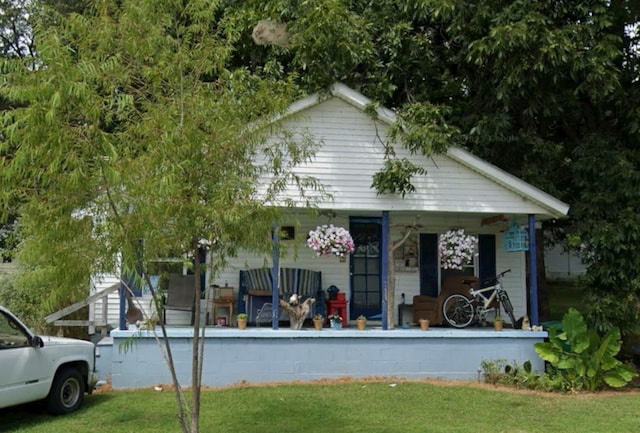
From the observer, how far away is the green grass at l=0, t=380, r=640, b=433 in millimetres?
7363

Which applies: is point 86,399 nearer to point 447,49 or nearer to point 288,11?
point 288,11

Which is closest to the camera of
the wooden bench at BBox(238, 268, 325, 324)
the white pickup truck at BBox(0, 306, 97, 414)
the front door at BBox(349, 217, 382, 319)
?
the white pickup truck at BBox(0, 306, 97, 414)

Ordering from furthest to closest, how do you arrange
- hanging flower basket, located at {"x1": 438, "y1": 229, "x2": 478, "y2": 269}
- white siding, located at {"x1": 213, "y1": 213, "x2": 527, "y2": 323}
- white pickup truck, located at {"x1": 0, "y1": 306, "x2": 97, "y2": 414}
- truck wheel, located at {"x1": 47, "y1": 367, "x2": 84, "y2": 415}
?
1. white siding, located at {"x1": 213, "y1": 213, "x2": 527, "y2": 323}
2. hanging flower basket, located at {"x1": 438, "y1": 229, "x2": 478, "y2": 269}
3. truck wheel, located at {"x1": 47, "y1": 367, "x2": 84, "y2": 415}
4. white pickup truck, located at {"x1": 0, "y1": 306, "x2": 97, "y2": 414}

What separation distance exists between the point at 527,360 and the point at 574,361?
82 cm

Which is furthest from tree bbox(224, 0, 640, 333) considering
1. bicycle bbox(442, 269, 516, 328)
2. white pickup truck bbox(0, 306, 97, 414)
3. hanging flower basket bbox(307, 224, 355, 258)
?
white pickup truck bbox(0, 306, 97, 414)

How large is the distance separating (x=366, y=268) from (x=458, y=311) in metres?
2.27

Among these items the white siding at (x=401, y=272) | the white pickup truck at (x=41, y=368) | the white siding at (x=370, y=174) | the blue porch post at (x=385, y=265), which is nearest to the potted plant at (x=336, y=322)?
the blue porch post at (x=385, y=265)

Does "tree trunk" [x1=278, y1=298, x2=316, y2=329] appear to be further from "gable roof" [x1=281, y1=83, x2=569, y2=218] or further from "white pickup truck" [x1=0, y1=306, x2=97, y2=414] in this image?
"white pickup truck" [x1=0, y1=306, x2=97, y2=414]

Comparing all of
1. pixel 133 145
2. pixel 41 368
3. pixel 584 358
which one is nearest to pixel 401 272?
pixel 584 358

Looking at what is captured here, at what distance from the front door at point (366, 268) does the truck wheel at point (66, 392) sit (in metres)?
5.76

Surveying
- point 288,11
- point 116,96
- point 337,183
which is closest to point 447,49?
point 288,11

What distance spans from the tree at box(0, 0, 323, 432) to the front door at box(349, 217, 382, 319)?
6662 millimetres

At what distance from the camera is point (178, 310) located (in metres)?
11.7

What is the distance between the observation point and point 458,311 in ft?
36.8
